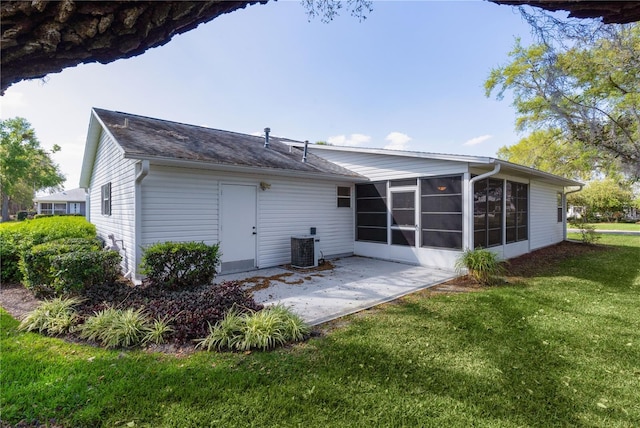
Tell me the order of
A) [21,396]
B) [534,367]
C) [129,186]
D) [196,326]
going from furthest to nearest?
[129,186] < [196,326] < [534,367] < [21,396]

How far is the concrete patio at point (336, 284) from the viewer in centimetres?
499

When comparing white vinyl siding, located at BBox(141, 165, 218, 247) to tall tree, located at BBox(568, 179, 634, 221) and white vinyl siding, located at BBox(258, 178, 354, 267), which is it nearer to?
white vinyl siding, located at BBox(258, 178, 354, 267)

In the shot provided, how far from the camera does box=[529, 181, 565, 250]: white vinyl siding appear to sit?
1111 centimetres

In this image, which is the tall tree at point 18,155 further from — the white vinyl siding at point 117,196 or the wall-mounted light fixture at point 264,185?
the wall-mounted light fixture at point 264,185

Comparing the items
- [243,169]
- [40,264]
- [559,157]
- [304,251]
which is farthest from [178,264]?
[559,157]

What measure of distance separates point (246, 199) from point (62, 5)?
662 centimetres

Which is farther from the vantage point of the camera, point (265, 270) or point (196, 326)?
point (265, 270)

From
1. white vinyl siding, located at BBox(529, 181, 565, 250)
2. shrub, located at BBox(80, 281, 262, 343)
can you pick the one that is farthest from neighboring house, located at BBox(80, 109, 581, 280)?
shrub, located at BBox(80, 281, 262, 343)

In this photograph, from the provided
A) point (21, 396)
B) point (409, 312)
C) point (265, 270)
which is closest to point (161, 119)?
point (265, 270)

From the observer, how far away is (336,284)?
6414 mm

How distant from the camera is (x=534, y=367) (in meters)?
3.05

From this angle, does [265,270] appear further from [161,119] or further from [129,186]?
[161,119]

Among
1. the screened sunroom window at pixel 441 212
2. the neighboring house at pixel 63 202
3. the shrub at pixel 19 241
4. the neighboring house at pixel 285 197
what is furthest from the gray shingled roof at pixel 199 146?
the neighboring house at pixel 63 202

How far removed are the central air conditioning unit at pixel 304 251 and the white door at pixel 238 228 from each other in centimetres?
107
